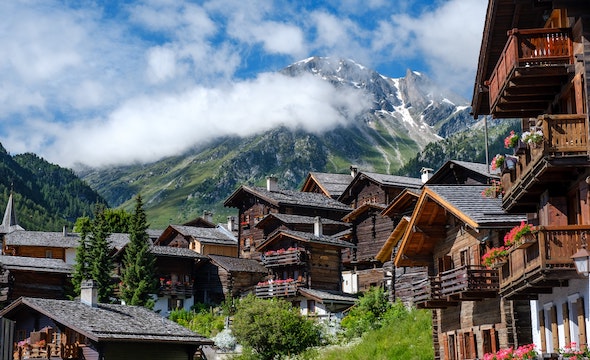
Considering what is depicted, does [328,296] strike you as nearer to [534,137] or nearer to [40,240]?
[40,240]

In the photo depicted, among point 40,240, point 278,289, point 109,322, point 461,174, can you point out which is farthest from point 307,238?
point 40,240

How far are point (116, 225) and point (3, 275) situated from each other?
43507mm

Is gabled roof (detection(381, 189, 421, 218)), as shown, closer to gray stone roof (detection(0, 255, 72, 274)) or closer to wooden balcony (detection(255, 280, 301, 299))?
wooden balcony (detection(255, 280, 301, 299))

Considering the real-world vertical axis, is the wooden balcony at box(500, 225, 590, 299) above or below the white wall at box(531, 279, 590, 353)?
above

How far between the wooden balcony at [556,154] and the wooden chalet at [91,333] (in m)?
27.8

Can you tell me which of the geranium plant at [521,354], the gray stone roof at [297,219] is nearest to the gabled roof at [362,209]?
the gray stone roof at [297,219]

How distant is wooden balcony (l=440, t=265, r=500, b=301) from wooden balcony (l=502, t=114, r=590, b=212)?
6.75 metres

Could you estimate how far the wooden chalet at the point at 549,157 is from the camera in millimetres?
22469

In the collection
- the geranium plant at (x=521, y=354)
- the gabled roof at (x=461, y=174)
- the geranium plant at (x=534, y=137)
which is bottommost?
the geranium plant at (x=521, y=354)

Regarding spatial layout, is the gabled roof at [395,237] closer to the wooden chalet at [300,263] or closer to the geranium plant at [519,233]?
the geranium plant at [519,233]

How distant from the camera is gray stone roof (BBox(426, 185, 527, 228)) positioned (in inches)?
1197

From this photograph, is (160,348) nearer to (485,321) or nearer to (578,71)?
(485,321)

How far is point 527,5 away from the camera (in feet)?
88.4

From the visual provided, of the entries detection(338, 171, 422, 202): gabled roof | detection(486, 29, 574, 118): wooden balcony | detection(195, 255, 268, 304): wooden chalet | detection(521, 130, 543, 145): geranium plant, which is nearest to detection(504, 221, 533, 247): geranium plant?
detection(521, 130, 543, 145): geranium plant
